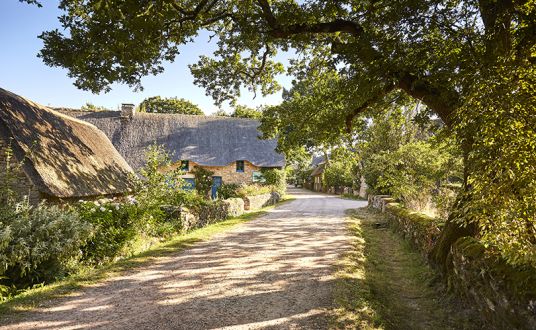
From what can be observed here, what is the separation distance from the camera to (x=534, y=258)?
138 inches

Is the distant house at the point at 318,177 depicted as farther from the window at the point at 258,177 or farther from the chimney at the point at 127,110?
the chimney at the point at 127,110

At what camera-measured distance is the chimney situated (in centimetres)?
3412

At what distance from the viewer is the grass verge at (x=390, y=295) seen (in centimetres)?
482

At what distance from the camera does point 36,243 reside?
6766 millimetres

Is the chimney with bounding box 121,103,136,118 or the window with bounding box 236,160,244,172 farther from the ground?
the chimney with bounding box 121,103,136,118

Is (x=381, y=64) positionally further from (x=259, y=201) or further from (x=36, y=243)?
(x=259, y=201)

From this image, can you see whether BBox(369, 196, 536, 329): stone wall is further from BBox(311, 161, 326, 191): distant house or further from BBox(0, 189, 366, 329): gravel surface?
BBox(311, 161, 326, 191): distant house

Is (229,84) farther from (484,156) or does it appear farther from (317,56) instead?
(484,156)

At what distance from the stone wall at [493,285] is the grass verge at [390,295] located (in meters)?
0.37

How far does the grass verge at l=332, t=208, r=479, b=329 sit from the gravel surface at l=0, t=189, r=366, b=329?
1.15 feet

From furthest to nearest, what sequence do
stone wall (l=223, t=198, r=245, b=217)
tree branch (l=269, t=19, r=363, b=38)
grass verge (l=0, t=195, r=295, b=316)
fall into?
stone wall (l=223, t=198, r=245, b=217), tree branch (l=269, t=19, r=363, b=38), grass verge (l=0, t=195, r=295, b=316)

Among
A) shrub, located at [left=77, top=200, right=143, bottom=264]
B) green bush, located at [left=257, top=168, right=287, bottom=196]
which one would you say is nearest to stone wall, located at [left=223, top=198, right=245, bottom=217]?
shrub, located at [left=77, top=200, right=143, bottom=264]

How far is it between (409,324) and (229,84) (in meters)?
9.75

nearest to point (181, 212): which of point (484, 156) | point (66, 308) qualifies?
point (66, 308)
